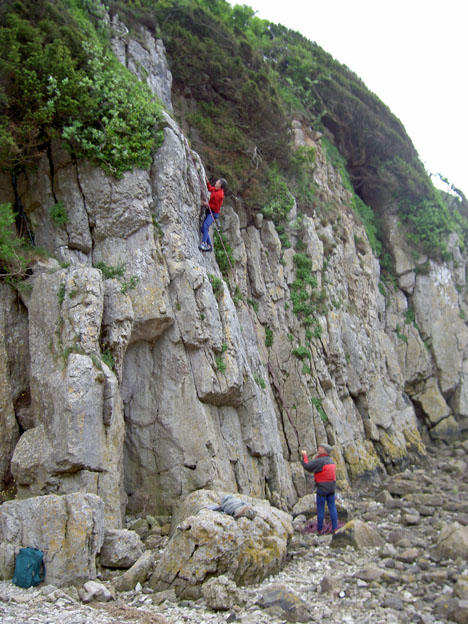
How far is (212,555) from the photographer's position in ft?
24.3

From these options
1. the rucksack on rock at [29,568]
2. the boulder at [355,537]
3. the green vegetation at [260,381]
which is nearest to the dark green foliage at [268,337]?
the green vegetation at [260,381]

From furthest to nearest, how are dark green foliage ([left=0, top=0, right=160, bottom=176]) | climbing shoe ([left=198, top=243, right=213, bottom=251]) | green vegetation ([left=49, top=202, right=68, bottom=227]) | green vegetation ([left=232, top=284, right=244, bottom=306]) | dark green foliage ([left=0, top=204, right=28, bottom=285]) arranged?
green vegetation ([left=232, top=284, right=244, bottom=306])
climbing shoe ([left=198, top=243, right=213, bottom=251])
green vegetation ([left=49, top=202, right=68, bottom=227])
dark green foliage ([left=0, top=0, right=160, bottom=176])
dark green foliage ([left=0, top=204, right=28, bottom=285])

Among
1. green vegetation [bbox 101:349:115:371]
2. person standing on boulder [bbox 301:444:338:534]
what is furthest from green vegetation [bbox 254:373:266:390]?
green vegetation [bbox 101:349:115:371]

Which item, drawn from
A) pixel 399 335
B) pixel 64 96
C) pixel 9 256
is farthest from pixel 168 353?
pixel 399 335

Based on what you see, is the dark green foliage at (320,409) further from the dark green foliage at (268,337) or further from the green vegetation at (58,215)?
the green vegetation at (58,215)

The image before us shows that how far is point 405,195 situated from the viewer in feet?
85.6

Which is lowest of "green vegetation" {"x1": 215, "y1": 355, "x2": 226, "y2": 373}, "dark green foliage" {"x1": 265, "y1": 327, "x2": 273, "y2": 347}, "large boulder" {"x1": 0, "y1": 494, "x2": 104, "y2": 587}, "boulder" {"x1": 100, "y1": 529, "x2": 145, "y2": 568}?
"boulder" {"x1": 100, "y1": 529, "x2": 145, "y2": 568}

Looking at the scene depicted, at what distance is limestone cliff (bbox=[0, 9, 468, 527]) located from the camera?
944 centimetres

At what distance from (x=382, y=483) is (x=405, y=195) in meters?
16.3

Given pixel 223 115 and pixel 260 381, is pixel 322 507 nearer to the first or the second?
pixel 260 381

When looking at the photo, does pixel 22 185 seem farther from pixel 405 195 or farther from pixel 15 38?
pixel 405 195

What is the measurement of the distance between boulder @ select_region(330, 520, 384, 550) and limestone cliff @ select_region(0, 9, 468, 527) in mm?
2555

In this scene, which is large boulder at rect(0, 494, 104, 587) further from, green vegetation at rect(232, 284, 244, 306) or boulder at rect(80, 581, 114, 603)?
green vegetation at rect(232, 284, 244, 306)

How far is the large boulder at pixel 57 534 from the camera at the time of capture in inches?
288
